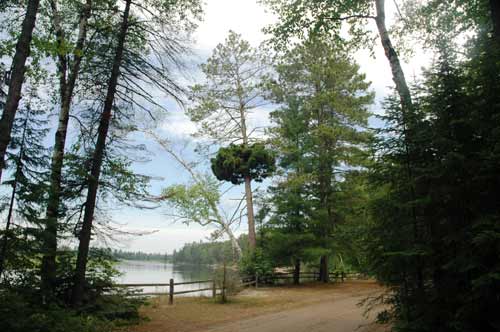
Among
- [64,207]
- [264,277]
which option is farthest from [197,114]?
[64,207]

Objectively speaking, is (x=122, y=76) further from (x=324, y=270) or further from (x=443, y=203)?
(x=324, y=270)

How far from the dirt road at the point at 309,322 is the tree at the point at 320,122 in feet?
25.3

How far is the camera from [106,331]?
754cm

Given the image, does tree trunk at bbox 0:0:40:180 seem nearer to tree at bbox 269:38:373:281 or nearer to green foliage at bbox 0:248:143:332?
green foliage at bbox 0:248:143:332

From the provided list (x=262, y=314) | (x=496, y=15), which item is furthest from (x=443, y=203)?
(x=262, y=314)

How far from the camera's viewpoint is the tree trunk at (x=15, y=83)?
19.9 ft

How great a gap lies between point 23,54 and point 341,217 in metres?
16.7

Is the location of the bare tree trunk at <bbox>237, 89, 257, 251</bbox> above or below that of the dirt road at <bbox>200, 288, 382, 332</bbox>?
above

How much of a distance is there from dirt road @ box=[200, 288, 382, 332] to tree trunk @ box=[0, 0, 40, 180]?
605 cm

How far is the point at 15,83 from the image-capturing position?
20.4 ft

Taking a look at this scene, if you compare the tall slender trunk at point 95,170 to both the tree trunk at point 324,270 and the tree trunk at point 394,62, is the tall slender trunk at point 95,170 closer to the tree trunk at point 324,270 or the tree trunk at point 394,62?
the tree trunk at point 394,62

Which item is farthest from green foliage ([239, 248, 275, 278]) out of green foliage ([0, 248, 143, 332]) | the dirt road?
green foliage ([0, 248, 143, 332])

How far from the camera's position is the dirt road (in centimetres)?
823

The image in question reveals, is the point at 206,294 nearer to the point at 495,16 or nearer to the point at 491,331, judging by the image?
the point at 491,331
